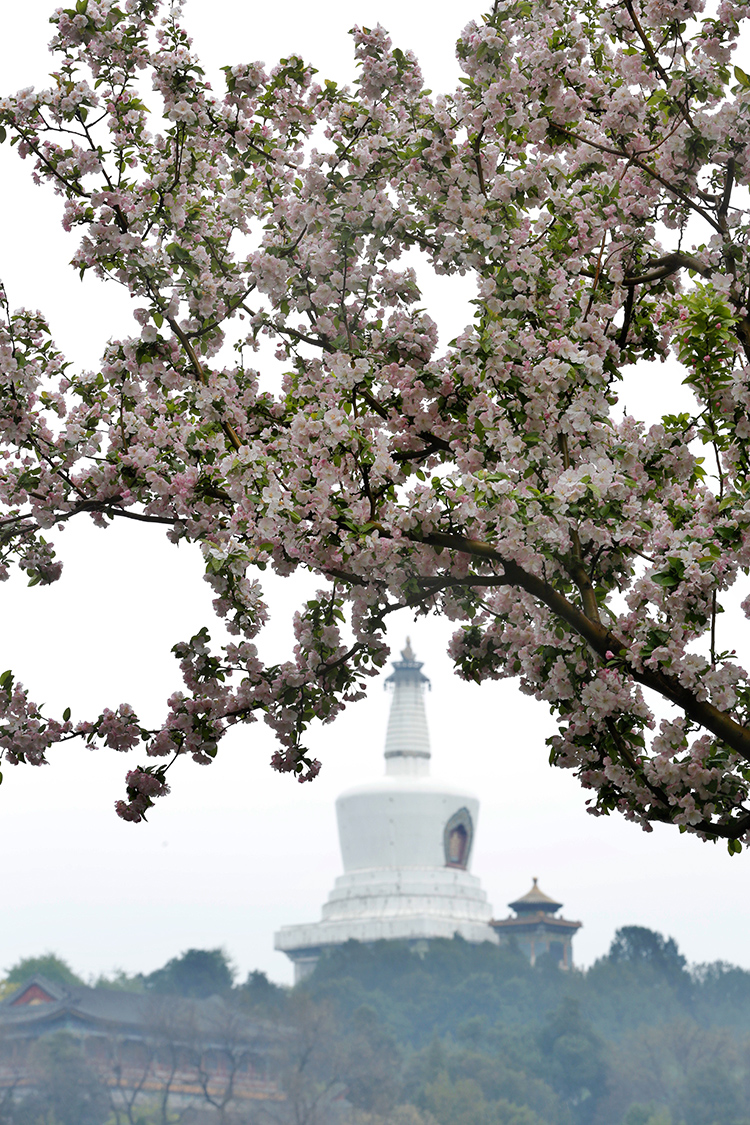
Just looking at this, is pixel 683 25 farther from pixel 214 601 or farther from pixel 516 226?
pixel 214 601

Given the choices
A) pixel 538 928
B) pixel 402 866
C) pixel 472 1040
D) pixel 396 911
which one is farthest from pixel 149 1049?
pixel 538 928

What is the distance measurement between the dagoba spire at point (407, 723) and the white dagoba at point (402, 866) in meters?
0.07

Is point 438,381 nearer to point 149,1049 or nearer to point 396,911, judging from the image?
point 149,1049

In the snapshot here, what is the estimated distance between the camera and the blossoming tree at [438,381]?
20.3ft

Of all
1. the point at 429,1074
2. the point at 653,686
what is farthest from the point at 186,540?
the point at 429,1074

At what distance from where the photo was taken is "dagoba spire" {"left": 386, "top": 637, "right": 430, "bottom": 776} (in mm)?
72500

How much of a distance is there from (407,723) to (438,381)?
6716cm

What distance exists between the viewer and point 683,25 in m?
6.80

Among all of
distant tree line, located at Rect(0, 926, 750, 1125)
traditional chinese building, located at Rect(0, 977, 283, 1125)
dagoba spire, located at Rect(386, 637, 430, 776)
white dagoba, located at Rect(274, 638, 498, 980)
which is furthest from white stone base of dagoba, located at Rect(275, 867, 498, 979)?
traditional chinese building, located at Rect(0, 977, 283, 1125)

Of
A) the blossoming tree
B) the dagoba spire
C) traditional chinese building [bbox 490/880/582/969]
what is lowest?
the blossoming tree

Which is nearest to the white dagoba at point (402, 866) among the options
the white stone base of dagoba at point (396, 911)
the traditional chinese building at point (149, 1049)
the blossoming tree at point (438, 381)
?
the white stone base of dagoba at point (396, 911)

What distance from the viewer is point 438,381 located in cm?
671

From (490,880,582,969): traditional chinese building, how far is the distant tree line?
7.28 feet

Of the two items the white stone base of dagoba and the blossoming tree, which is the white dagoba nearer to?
the white stone base of dagoba
